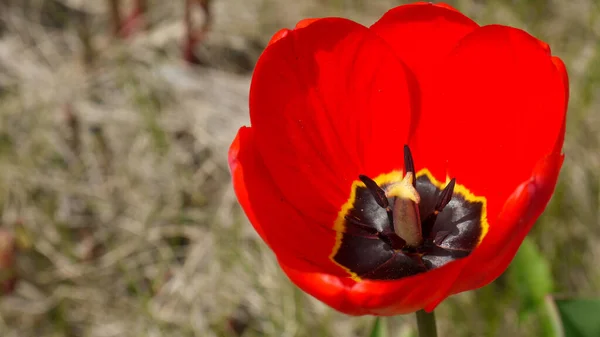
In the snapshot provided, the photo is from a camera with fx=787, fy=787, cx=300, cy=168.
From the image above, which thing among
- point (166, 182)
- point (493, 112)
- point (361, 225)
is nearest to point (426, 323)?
point (361, 225)

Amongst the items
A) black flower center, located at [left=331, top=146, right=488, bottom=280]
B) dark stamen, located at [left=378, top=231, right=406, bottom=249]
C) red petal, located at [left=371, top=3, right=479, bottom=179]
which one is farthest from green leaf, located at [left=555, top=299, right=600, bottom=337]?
red petal, located at [left=371, top=3, right=479, bottom=179]

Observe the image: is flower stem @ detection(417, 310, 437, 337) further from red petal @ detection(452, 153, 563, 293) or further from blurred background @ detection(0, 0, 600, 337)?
blurred background @ detection(0, 0, 600, 337)

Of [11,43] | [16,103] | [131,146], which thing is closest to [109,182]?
[131,146]

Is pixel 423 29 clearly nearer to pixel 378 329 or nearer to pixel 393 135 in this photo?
pixel 393 135

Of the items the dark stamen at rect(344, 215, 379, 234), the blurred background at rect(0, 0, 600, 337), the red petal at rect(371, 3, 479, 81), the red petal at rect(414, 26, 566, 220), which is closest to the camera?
the red petal at rect(414, 26, 566, 220)

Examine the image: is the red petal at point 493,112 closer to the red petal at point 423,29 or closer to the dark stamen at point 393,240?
the red petal at point 423,29

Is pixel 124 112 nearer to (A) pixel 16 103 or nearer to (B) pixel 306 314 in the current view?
(A) pixel 16 103
